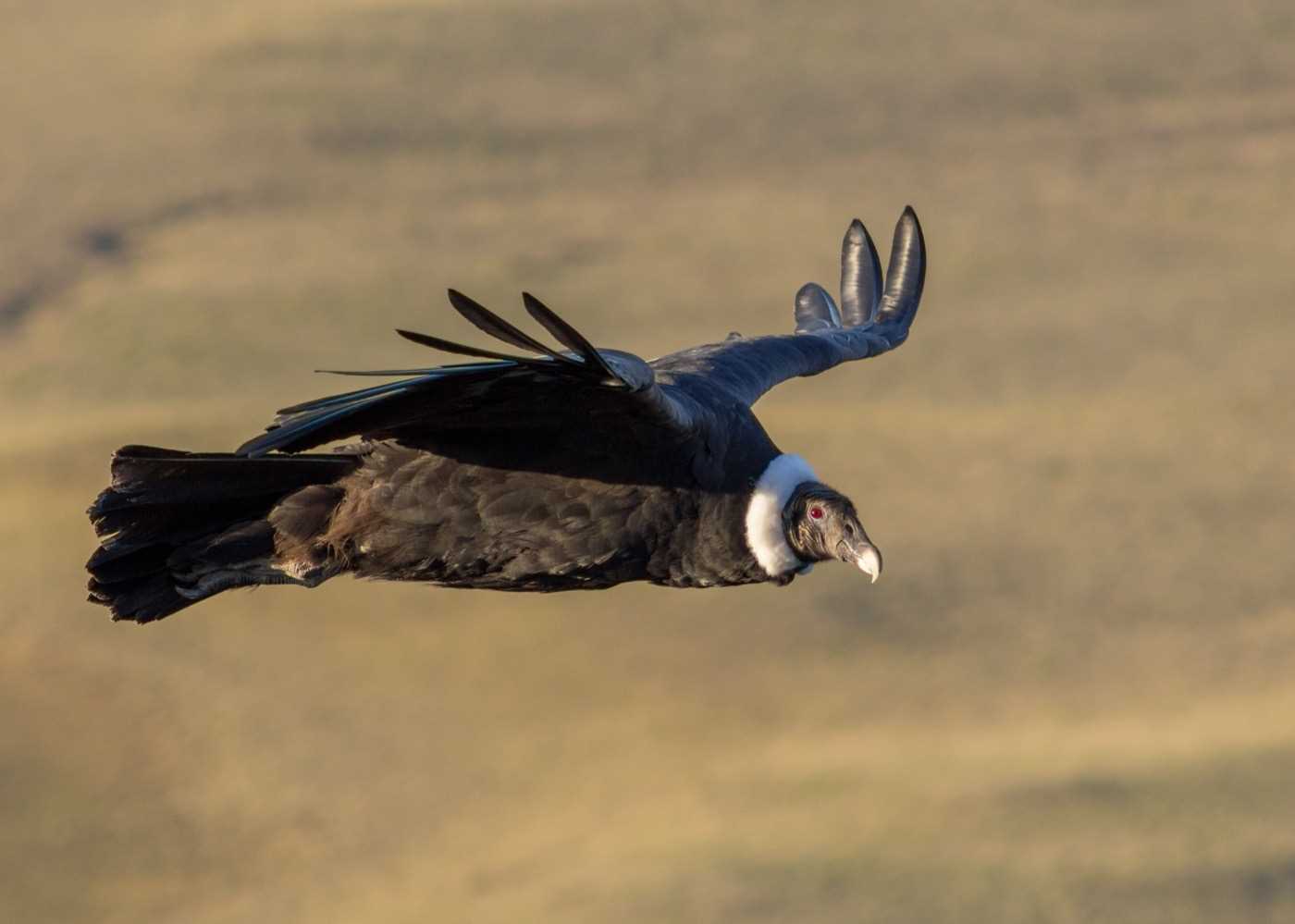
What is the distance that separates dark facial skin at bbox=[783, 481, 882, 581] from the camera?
1073 centimetres

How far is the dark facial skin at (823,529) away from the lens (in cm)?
1073

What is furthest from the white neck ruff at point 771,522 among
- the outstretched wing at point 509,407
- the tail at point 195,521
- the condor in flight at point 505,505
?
the tail at point 195,521

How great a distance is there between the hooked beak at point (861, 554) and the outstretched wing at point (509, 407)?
1.07 m

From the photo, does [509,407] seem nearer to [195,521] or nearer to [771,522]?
[771,522]

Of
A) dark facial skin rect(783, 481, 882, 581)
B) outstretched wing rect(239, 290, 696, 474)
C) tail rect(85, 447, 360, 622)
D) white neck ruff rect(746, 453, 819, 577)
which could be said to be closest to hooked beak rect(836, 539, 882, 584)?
dark facial skin rect(783, 481, 882, 581)

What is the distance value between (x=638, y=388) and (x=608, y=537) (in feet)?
3.61

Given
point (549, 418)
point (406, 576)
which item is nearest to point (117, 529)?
point (406, 576)

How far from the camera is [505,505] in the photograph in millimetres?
10445

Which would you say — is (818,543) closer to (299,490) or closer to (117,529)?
(299,490)

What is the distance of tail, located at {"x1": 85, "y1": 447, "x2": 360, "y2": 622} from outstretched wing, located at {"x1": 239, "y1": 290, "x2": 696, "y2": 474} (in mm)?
626

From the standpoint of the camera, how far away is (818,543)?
10.8 meters

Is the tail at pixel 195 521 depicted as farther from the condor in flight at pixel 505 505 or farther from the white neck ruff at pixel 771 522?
the white neck ruff at pixel 771 522

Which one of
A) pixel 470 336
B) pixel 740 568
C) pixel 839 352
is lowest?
pixel 740 568

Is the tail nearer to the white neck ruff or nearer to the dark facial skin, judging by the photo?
the white neck ruff
